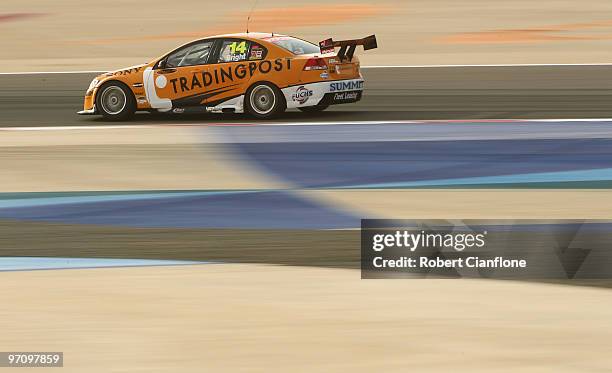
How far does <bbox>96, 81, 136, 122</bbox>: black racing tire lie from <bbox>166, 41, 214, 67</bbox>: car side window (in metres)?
0.71

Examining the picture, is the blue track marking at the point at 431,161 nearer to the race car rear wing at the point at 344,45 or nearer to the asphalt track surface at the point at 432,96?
the race car rear wing at the point at 344,45

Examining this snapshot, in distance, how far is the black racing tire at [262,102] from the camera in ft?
54.7

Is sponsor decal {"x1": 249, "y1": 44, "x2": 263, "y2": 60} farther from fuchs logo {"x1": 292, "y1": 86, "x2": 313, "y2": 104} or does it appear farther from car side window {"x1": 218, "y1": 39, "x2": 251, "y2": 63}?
fuchs logo {"x1": 292, "y1": 86, "x2": 313, "y2": 104}

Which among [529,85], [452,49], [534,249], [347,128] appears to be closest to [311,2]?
[452,49]

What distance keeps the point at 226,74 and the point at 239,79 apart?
0.20 m

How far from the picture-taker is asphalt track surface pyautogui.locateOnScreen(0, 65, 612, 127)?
17109 millimetres

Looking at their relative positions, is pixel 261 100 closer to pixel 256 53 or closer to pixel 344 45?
pixel 256 53

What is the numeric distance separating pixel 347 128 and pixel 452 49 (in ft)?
35.9

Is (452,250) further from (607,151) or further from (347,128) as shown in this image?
(347,128)

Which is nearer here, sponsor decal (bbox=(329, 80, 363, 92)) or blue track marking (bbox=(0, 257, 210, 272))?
Answer: blue track marking (bbox=(0, 257, 210, 272))

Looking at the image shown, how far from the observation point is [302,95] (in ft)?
54.1

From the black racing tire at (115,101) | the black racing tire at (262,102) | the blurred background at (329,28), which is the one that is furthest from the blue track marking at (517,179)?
the blurred background at (329,28)

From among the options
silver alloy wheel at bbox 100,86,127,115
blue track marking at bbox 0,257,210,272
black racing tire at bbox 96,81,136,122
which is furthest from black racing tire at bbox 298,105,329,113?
blue track marking at bbox 0,257,210,272

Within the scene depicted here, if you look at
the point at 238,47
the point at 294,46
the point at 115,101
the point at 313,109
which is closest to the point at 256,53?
the point at 238,47
